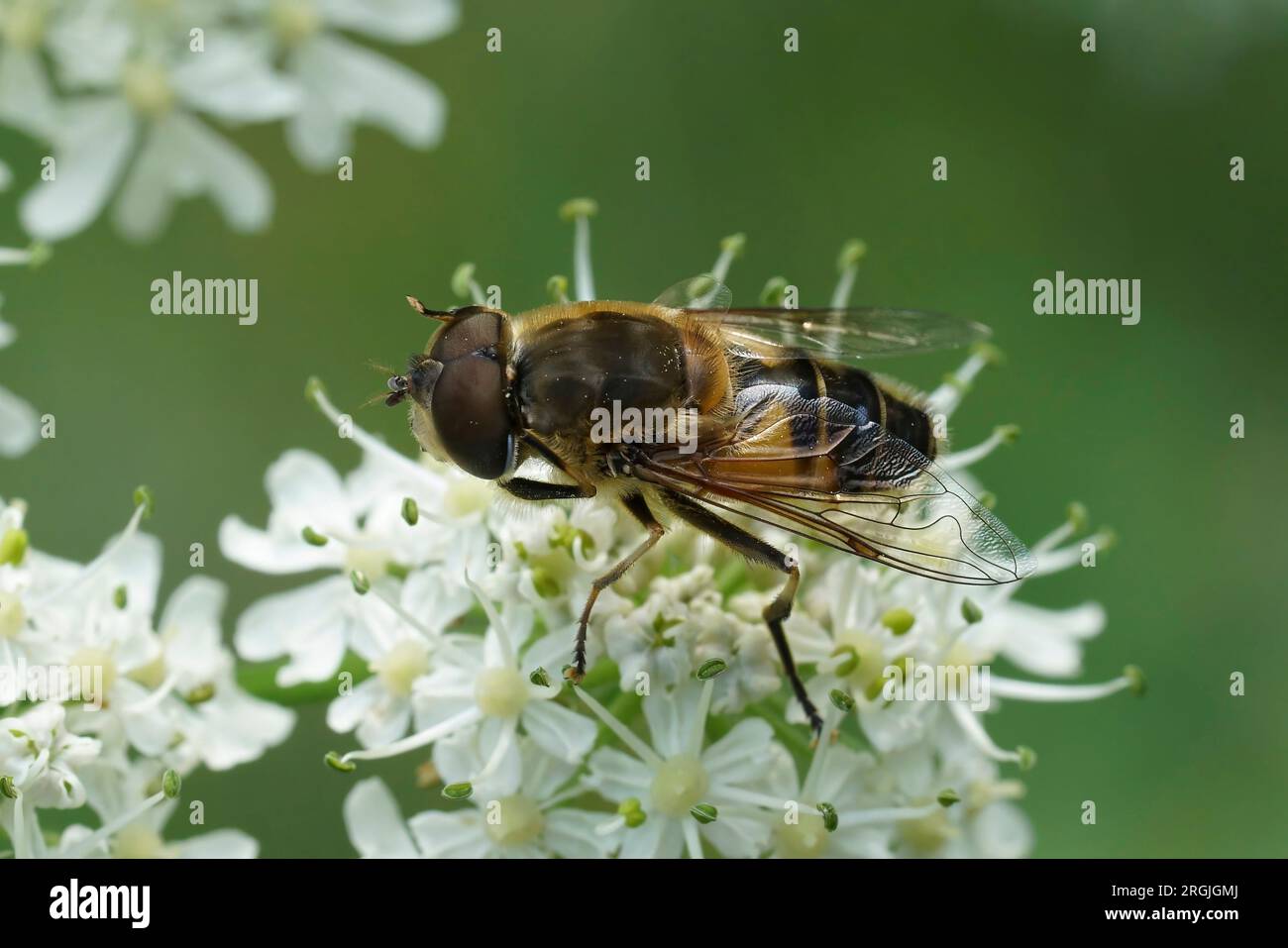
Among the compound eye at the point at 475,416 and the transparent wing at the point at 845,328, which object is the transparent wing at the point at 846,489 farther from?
the transparent wing at the point at 845,328

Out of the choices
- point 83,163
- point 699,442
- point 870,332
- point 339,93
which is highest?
point 339,93

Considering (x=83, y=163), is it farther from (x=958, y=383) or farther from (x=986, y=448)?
(x=986, y=448)

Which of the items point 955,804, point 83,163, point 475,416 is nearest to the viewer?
point 475,416

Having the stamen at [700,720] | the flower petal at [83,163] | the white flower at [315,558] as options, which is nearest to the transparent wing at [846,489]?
the stamen at [700,720]

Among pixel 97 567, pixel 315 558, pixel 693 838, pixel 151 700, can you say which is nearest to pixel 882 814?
pixel 693 838

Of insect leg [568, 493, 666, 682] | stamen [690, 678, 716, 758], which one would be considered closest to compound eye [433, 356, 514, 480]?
insect leg [568, 493, 666, 682]

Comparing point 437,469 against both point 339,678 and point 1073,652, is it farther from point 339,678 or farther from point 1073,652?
point 1073,652
